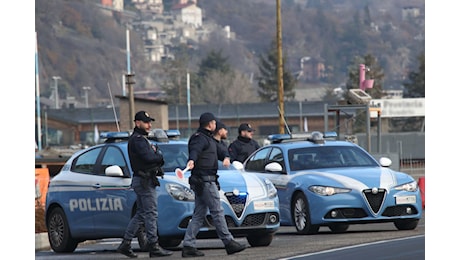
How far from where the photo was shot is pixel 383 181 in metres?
18.6

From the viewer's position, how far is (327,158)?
1992cm

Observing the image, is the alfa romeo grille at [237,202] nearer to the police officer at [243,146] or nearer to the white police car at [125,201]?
the white police car at [125,201]

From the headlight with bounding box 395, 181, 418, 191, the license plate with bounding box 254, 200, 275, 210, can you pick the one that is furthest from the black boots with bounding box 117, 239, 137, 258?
the headlight with bounding box 395, 181, 418, 191

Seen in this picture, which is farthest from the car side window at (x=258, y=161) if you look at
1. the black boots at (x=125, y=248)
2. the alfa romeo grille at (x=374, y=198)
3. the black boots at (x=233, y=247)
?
the black boots at (x=233, y=247)

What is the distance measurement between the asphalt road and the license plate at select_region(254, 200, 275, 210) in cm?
52

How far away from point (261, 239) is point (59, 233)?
9.44ft

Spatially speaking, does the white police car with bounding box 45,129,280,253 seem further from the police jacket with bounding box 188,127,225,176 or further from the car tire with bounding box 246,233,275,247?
the police jacket with bounding box 188,127,225,176

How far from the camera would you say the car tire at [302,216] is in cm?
1869

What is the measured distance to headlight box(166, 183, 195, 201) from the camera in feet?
53.0

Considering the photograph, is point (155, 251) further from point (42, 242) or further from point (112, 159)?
point (42, 242)

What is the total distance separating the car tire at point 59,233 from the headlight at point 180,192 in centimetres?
194

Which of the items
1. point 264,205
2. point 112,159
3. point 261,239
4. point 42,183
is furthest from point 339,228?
point 42,183
